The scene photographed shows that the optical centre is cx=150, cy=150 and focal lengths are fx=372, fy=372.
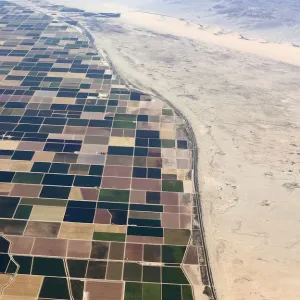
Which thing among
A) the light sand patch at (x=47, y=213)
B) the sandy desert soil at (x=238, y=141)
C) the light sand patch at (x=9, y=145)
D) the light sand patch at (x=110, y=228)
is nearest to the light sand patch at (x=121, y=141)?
the sandy desert soil at (x=238, y=141)

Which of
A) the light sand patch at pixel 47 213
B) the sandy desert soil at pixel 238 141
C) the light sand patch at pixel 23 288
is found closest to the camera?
the light sand patch at pixel 23 288

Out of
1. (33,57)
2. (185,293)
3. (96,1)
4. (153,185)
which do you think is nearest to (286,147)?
(153,185)

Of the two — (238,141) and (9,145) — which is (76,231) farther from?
(238,141)

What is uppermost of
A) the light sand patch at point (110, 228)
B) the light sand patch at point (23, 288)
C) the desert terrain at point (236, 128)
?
the light sand patch at point (23, 288)

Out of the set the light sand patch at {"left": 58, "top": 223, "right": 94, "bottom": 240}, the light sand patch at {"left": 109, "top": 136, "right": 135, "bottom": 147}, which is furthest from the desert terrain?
the light sand patch at {"left": 58, "top": 223, "right": 94, "bottom": 240}

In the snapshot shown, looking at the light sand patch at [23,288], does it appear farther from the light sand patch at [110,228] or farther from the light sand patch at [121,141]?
the light sand patch at [121,141]

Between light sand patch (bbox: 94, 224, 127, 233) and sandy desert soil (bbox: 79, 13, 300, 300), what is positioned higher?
light sand patch (bbox: 94, 224, 127, 233)

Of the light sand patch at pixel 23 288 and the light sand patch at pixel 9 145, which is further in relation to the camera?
the light sand patch at pixel 9 145

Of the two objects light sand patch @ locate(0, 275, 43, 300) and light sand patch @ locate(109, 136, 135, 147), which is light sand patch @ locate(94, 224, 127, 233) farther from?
light sand patch @ locate(109, 136, 135, 147)

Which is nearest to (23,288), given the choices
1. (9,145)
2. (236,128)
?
(9,145)

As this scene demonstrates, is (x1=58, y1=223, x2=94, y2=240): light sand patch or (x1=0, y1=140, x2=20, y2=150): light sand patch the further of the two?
(x1=0, y1=140, x2=20, y2=150): light sand patch
